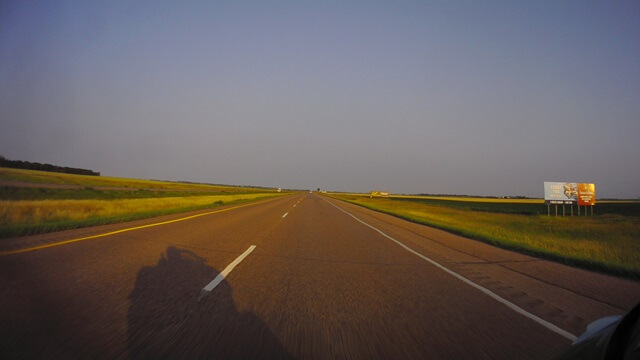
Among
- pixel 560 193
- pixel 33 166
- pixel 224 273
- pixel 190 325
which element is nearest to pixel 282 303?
pixel 190 325

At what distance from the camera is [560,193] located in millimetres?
30406

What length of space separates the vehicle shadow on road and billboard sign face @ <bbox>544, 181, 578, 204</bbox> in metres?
31.7

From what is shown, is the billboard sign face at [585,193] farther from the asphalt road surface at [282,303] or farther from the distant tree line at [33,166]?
the distant tree line at [33,166]

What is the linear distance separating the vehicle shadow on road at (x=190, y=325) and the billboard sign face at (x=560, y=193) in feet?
104

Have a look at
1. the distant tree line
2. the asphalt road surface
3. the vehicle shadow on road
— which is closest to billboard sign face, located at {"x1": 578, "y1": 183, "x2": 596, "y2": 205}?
the asphalt road surface

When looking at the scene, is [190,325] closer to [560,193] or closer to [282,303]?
[282,303]

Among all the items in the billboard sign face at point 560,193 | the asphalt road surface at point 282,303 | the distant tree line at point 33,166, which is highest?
the distant tree line at point 33,166

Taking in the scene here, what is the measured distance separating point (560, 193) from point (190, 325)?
33.8m

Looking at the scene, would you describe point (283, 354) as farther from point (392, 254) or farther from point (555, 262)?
point (555, 262)

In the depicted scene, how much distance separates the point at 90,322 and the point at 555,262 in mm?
9625

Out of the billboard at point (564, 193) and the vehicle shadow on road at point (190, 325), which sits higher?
the billboard at point (564, 193)

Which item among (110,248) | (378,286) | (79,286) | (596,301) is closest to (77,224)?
(110,248)

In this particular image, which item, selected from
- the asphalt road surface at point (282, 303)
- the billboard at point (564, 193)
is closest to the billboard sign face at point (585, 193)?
the billboard at point (564, 193)

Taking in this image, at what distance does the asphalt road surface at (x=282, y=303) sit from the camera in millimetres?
3389
